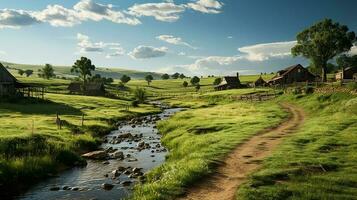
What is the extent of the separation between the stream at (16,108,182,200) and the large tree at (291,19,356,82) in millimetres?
87160

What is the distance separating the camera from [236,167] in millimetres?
25250

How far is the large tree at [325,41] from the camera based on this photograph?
11594 cm

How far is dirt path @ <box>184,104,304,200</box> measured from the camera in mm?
20594

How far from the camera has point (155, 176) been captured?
27.0 metres

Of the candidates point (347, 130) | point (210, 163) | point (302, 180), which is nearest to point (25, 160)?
point (210, 163)

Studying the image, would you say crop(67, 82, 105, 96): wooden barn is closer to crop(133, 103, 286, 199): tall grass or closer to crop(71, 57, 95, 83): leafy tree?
crop(71, 57, 95, 83): leafy tree

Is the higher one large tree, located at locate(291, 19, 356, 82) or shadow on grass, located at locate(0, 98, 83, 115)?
large tree, located at locate(291, 19, 356, 82)

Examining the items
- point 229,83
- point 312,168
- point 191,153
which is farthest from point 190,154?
point 229,83

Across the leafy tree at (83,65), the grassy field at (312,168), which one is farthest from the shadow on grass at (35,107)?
the leafy tree at (83,65)

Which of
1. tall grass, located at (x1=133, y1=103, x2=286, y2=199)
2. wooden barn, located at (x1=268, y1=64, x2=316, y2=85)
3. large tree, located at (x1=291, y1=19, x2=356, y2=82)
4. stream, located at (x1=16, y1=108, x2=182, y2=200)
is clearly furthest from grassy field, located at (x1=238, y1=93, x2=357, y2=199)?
wooden barn, located at (x1=268, y1=64, x2=316, y2=85)

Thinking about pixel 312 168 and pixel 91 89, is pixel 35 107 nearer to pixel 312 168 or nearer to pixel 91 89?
pixel 312 168

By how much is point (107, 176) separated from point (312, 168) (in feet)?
50.6

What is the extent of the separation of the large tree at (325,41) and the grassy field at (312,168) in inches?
3282

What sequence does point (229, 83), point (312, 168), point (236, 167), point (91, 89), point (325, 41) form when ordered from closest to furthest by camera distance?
point (312, 168) → point (236, 167) → point (325, 41) → point (91, 89) → point (229, 83)
